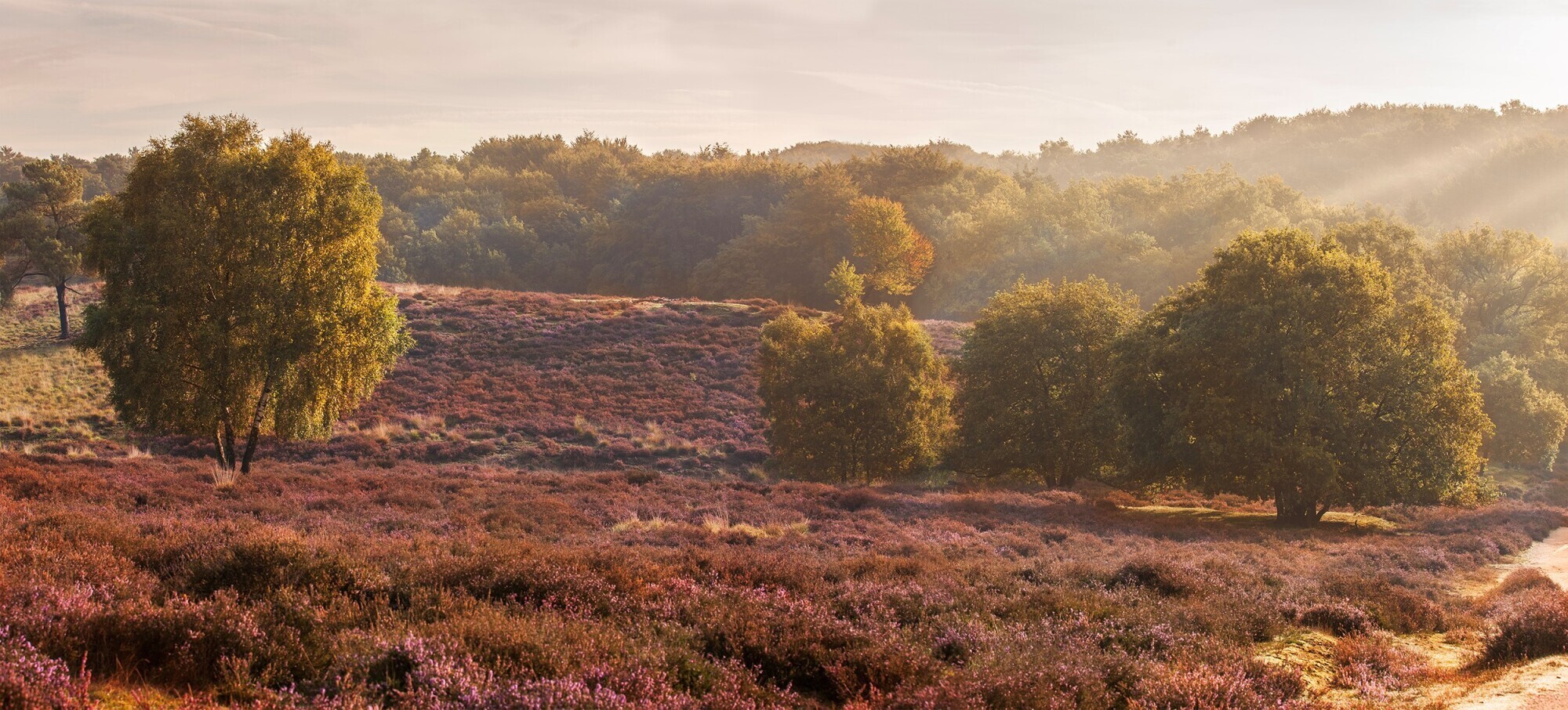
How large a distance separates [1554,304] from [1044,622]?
2420 inches

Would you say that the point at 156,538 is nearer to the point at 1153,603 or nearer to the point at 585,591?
the point at 585,591

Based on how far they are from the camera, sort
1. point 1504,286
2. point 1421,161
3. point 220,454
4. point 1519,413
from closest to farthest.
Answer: point 220,454 < point 1519,413 < point 1504,286 < point 1421,161

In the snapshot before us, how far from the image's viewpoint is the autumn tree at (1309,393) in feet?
79.5

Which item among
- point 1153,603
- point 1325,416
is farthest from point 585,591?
point 1325,416

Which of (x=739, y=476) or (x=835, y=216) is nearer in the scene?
(x=739, y=476)

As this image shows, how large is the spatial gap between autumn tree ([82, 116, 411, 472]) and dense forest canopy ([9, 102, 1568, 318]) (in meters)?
48.1

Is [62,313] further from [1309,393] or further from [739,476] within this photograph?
[1309,393]

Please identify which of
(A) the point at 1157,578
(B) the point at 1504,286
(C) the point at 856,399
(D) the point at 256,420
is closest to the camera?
(A) the point at 1157,578

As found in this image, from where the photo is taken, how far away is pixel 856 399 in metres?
33.8

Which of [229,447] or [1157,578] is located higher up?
[1157,578]

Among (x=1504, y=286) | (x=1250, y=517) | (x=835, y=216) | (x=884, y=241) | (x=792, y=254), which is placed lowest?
(x=1250, y=517)

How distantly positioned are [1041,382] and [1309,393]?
9906mm

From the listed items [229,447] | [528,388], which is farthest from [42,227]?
[229,447]

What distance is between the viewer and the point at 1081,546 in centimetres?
1914
